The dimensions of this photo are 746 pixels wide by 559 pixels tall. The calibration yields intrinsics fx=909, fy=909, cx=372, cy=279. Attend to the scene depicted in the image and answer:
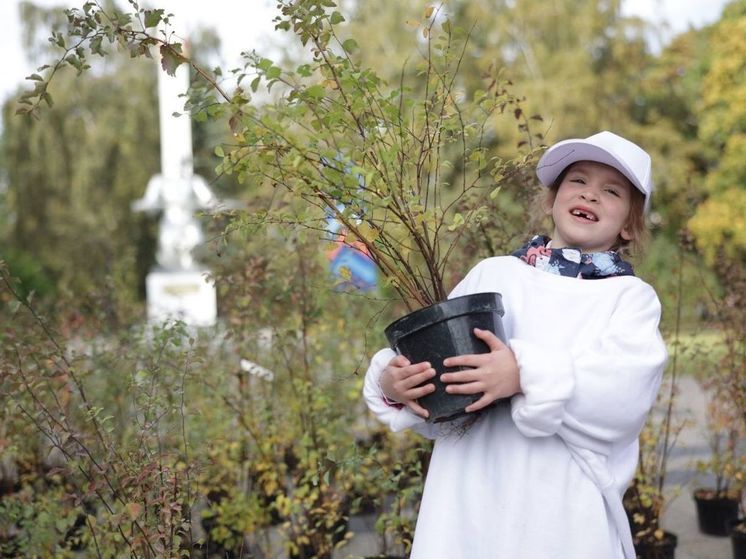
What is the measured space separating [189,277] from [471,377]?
15.6 meters

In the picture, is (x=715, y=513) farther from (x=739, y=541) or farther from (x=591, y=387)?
(x=591, y=387)

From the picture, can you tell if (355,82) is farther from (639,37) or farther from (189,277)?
(639,37)

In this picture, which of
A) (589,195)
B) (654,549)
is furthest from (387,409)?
(654,549)

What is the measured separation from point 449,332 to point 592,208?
0.44 m

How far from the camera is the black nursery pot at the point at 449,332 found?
1.69 meters

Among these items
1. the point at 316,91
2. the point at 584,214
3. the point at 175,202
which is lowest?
the point at 584,214

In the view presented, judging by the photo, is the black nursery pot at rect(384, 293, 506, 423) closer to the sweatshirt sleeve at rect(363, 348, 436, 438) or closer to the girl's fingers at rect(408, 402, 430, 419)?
the girl's fingers at rect(408, 402, 430, 419)

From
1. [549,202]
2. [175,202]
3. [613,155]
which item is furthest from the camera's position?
[175,202]

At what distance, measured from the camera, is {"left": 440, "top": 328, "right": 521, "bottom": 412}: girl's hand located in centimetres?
166

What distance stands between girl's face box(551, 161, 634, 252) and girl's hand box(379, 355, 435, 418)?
0.44 meters

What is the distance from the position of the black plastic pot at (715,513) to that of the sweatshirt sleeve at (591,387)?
10.2 feet

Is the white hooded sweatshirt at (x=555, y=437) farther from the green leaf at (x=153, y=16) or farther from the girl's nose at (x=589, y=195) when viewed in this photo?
the green leaf at (x=153, y=16)

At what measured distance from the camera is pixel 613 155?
1840 mm

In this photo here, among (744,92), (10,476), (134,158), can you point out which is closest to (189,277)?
(134,158)
